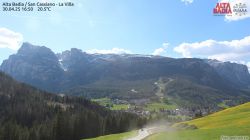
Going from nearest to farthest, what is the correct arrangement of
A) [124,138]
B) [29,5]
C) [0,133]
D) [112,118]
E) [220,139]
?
[220,139] → [29,5] → [124,138] → [0,133] → [112,118]

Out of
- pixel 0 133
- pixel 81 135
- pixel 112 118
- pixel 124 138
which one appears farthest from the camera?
pixel 112 118

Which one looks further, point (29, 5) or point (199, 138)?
point (29, 5)

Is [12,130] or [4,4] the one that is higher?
[4,4]

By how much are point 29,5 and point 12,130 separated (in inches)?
3710

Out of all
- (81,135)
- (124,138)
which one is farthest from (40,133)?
(124,138)

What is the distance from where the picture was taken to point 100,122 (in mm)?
169875

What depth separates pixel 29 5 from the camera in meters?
57.6

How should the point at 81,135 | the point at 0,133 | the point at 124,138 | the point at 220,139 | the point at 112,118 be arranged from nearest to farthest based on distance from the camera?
the point at 220,139 → the point at 124,138 → the point at 0,133 → the point at 81,135 → the point at 112,118

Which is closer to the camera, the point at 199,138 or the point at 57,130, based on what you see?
the point at 199,138

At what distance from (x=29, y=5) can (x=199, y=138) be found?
34.3 metres

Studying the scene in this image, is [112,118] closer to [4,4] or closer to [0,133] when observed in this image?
[0,133]

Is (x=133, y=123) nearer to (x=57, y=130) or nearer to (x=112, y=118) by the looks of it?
(x=112, y=118)

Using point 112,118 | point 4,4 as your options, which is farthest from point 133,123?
point 4,4

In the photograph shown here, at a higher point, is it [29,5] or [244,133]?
[29,5]
